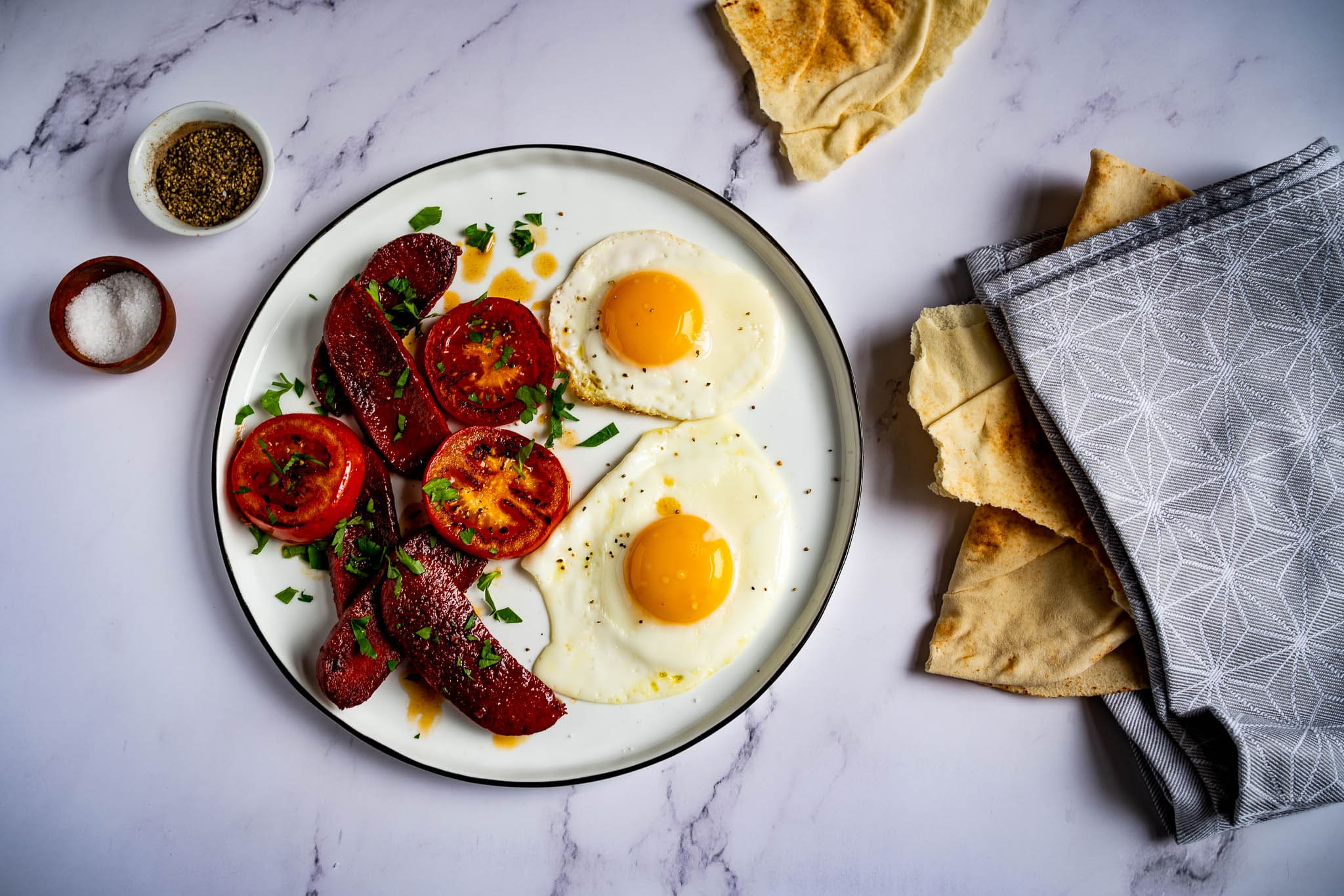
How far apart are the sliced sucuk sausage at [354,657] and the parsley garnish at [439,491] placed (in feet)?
1.19

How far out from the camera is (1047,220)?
8.96 feet

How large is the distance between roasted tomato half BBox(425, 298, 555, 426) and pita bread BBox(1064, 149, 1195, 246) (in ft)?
6.37

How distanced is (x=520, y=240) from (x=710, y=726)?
6.08ft

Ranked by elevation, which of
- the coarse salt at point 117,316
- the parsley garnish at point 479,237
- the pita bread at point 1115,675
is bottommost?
the pita bread at point 1115,675

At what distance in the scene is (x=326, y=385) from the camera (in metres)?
2.51

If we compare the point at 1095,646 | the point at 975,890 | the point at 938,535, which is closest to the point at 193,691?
the point at 938,535

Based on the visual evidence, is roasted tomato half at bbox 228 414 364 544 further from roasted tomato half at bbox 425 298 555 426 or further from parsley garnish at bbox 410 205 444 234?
parsley garnish at bbox 410 205 444 234

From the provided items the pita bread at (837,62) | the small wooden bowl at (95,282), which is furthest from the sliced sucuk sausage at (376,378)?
the pita bread at (837,62)

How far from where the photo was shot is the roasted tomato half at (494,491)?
240cm

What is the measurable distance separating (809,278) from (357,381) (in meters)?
1.65

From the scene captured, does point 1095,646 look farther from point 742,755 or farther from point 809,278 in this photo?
point 809,278

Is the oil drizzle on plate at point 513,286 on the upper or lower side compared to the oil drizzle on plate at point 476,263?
lower

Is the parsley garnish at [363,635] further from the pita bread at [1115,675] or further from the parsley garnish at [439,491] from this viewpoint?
the pita bread at [1115,675]

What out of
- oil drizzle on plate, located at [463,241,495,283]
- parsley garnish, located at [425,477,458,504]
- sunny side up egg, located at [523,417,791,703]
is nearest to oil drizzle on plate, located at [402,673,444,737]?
sunny side up egg, located at [523,417,791,703]
